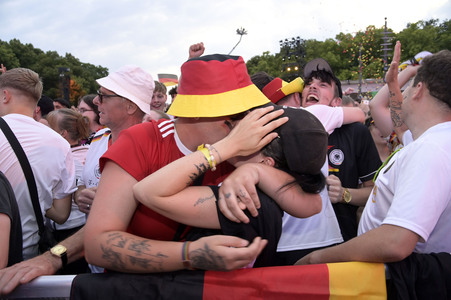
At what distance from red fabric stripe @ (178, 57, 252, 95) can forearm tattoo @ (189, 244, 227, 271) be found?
0.73m

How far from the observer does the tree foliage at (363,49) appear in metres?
56.4

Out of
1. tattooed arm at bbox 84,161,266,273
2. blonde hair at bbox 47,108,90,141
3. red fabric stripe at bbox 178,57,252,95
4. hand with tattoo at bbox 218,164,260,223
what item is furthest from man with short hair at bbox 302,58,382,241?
blonde hair at bbox 47,108,90,141

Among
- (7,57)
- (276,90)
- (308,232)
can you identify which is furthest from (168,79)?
(7,57)

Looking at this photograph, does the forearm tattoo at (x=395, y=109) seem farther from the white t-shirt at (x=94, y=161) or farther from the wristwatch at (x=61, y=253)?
the wristwatch at (x=61, y=253)

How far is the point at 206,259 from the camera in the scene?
1.43 m

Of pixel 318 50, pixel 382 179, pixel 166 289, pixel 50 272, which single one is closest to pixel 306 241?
pixel 382 179

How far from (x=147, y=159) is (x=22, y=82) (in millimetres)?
2161

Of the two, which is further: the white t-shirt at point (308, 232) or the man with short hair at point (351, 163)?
the man with short hair at point (351, 163)

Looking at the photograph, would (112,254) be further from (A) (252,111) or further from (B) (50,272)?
(A) (252,111)

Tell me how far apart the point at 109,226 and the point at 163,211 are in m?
0.26

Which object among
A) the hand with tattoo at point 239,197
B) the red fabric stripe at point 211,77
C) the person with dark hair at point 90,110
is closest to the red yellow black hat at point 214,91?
the red fabric stripe at point 211,77

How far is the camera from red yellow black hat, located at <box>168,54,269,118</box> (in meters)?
1.66

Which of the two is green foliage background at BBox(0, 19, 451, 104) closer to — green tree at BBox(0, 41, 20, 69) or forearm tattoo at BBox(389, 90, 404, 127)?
green tree at BBox(0, 41, 20, 69)

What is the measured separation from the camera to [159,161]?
5.58ft
